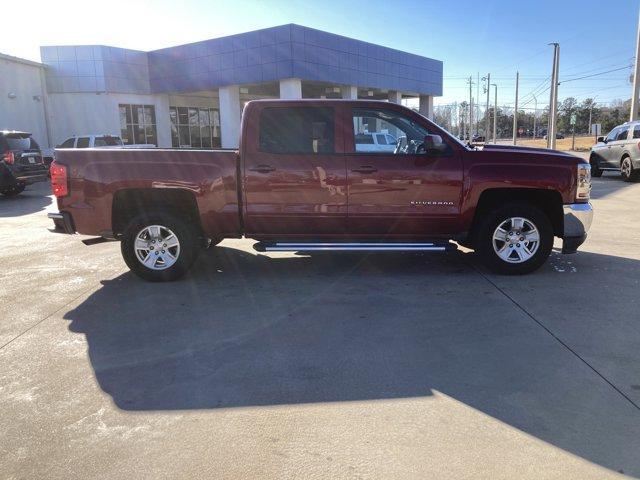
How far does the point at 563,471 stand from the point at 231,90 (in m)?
27.3

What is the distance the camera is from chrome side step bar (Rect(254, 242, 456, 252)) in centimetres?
Answer: 629

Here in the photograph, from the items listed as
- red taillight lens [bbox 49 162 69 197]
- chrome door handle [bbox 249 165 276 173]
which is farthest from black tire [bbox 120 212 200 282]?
chrome door handle [bbox 249 165 276 173]

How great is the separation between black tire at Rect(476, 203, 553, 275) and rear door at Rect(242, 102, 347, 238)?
68.0 inches

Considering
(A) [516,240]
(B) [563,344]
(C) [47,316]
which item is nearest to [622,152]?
(A) [516,240]

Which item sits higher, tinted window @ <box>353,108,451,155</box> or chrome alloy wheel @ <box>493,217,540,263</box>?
tinted window @ <box>353,108,451,155</box>

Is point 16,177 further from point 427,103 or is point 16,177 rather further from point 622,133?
point 427,103

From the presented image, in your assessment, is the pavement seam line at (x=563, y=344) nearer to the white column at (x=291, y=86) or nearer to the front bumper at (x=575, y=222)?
the front bumper at (x=575, y=222)

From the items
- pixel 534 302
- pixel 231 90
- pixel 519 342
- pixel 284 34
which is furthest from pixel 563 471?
pixel 231 90

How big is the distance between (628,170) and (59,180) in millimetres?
18266

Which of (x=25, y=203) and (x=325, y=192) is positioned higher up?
(x=325, y=192)

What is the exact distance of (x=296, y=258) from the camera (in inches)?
304

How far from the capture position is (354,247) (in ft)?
20.7

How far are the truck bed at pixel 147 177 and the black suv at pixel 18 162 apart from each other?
37.5ft

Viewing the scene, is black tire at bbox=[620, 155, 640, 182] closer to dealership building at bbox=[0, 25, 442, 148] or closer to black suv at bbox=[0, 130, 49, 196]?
dealership building at bbox=[0, 25, 442, 148]
